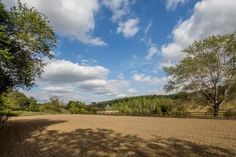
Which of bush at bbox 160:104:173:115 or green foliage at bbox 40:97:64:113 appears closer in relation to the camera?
bush at bbox 160:104:173:115

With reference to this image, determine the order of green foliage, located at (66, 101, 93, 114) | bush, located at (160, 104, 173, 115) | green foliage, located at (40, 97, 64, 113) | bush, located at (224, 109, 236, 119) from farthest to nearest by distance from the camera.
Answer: green foliage, located at (40, 97, 64, 113)
green foliage, located at (66, 101, 93, 114)
bush, located at (160, 104, 173, 115)
bush, located at (224, 109, 236, 119)

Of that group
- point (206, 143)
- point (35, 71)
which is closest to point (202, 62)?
point (35, 71)

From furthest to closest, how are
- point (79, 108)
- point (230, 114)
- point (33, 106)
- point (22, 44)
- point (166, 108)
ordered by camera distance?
point (33, 106) → point (79, 108) → point (166, 108) → point (230, 114) → point (22, 44)

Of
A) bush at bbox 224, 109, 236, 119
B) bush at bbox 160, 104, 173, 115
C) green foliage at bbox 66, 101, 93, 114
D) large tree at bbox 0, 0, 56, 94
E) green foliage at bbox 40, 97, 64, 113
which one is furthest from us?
green foliage at bbox 40, 97, 64, 113

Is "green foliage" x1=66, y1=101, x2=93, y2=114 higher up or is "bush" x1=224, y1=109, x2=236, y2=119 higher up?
"green foliage" x1=66, y1=101, x2=93, y2=114

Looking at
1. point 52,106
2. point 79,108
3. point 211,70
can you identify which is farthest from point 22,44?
point 52,106

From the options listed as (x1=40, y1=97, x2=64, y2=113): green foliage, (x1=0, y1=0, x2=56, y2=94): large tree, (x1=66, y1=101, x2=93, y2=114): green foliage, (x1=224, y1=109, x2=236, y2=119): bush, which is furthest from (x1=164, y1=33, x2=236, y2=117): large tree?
(x1=40, y1=97, x2=64, y2=113): green foliage

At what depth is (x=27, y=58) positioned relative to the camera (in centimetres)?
2511

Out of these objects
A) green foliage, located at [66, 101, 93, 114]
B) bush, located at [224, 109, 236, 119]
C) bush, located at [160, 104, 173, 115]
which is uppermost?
green foliage, located at [66, 101, 93, 114]

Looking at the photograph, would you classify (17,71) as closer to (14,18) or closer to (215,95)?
(14,18)

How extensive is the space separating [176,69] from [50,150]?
93.8 feet

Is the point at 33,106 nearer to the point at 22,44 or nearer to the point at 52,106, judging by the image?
the point at 52,106

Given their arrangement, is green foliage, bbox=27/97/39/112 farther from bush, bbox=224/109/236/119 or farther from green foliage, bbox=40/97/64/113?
bush, bbox=224/109/236/119

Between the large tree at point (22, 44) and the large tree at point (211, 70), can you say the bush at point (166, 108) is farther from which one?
the large tree at point (22, 44)
